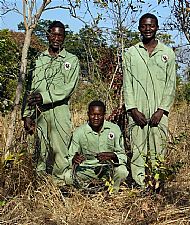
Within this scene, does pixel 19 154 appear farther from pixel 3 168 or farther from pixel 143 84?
pixel 143 84

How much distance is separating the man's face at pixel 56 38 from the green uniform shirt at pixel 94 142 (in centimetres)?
90

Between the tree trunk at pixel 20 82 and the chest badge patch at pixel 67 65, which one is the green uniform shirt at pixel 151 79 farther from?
the tree trunk at pixel 20 82

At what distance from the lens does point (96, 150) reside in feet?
16.8

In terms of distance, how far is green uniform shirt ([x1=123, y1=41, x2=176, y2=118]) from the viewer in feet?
15.4

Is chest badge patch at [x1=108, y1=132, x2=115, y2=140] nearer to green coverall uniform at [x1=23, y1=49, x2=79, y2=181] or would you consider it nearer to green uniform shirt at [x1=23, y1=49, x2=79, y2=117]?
green coverall uniform at [x1=23, y1=49, x2=79, y2=181]

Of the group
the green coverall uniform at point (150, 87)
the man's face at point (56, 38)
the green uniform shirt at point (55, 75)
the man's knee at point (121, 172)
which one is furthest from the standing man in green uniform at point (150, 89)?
the man's face at point (56, 38)

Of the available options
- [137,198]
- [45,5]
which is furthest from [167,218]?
[45,5]

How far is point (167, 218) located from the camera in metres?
4.28

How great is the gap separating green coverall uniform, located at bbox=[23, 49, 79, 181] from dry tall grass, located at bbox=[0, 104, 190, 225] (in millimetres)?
283

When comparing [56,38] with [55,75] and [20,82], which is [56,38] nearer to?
[55,75]

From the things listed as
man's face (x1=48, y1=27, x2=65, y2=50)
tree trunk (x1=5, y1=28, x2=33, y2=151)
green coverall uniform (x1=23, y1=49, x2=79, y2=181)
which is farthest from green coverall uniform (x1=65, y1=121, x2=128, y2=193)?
man's face (x1=48, y1=27, x2=65, y2=50)

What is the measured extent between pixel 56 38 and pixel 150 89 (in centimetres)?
103

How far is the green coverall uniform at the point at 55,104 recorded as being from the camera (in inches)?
191

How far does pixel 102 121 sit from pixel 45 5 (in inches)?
53.3
